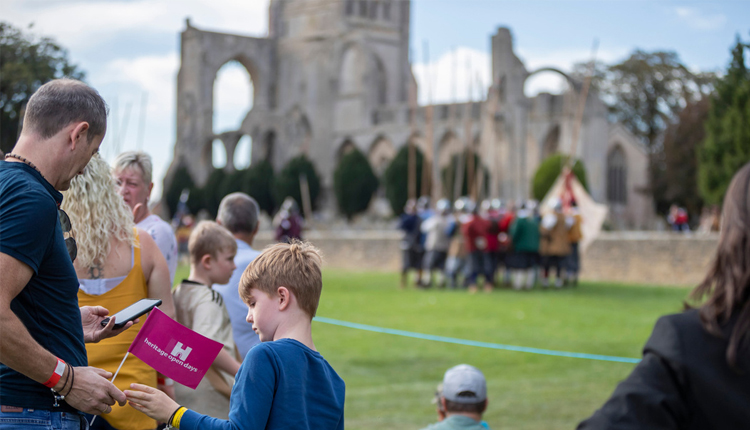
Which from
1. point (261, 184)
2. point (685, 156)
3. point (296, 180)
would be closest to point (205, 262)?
point (685, 156)

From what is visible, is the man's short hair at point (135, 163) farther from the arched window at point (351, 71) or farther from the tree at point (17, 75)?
the arched window at point (351, 71)

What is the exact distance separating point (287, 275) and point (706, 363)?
1.29 m

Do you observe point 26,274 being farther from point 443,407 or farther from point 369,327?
point 369,327

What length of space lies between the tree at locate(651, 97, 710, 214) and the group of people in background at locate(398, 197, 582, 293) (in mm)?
26139

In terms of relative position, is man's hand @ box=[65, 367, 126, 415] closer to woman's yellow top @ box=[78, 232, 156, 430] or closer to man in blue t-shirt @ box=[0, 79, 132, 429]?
man in blue t-shirt @ box=[0, 79, 132, 429]

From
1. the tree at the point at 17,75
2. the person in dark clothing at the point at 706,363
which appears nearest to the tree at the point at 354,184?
the tree at the point at 17,75

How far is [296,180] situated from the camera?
5203 cm

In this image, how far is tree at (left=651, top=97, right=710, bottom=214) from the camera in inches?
1710

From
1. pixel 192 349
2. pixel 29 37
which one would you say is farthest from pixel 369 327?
pixel 192 349

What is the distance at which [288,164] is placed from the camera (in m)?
52.9

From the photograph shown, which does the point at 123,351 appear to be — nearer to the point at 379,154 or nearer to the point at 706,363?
the point at 706,363

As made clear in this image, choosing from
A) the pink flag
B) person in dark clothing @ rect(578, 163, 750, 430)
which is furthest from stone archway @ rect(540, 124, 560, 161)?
person in dark clothing @ rect(578, 163, 750, 430)

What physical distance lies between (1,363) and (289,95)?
6317 centimetres

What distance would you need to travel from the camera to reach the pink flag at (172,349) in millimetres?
2633
